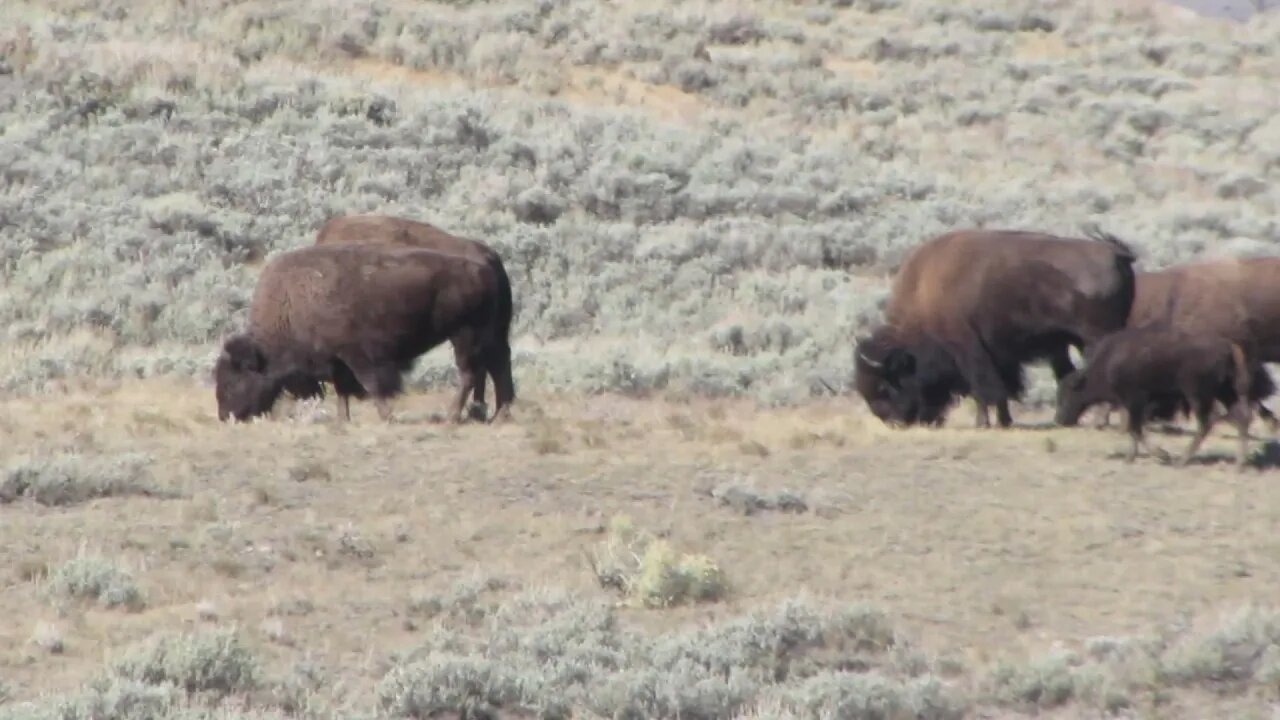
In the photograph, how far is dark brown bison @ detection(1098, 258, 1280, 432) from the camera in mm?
15133

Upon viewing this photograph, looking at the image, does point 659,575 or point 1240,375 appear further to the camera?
point 1240,375

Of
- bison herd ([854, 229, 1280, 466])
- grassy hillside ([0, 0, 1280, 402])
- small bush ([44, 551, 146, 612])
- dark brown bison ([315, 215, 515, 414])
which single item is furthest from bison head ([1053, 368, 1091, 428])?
small bush ([44, 551, 146, 612])

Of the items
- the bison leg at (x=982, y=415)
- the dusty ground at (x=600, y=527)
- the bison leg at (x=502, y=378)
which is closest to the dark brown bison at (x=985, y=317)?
the bison leg at (x=982, y=415)

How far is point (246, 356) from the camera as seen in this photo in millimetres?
14938

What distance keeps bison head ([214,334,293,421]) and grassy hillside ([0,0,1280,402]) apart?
3.66 m

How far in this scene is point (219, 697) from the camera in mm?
7695

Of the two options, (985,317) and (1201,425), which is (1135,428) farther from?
(985,317)

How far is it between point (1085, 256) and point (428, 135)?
14343mm

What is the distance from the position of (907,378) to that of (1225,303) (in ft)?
8.36

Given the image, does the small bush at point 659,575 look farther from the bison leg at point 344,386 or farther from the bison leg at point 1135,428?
the bison leg at point 344,386

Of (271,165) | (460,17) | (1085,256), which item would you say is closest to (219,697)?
(1085,256)

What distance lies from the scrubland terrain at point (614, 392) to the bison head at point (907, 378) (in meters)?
0.42

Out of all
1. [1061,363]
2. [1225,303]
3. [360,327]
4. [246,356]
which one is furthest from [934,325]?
[246,356]

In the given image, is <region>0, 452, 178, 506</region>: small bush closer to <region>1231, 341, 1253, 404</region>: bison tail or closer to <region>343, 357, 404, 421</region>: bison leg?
<region>343, 357, 404, 421</region>: bison leg
